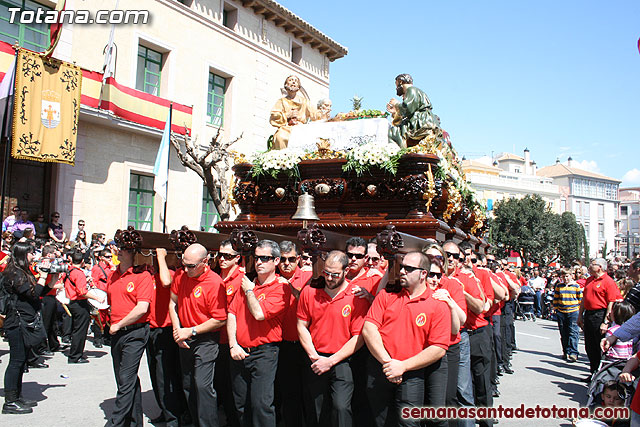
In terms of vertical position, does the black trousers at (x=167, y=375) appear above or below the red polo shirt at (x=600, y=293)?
below

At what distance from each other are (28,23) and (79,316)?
10250 mm

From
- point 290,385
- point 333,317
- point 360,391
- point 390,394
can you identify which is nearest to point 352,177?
point 290,385

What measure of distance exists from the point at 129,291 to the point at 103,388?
2747 millimetres

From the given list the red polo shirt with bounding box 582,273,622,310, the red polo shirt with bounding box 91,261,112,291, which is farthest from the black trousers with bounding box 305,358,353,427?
the red polo shirt with bounding box 91,261,112,291

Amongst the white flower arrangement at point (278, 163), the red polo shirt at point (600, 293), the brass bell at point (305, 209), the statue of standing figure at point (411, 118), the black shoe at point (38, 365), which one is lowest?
the black shoe at point (38, 365)

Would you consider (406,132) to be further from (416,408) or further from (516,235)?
(516,235)

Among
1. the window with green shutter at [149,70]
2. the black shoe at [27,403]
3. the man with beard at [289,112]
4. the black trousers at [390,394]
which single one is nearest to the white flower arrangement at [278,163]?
the man with beard at [289,112]

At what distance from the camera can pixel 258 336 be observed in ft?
14.9

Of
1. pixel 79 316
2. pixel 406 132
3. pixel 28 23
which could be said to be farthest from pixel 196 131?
pixel 406 132

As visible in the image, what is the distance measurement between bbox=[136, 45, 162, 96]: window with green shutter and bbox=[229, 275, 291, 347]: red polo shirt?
620 inches

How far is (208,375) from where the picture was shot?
4895mm

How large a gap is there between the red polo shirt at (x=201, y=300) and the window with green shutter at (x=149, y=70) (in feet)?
49.6

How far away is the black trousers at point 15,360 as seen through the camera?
5902mm

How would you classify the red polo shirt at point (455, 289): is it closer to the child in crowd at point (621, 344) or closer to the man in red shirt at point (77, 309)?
the child in crowd at point (621, 344)
